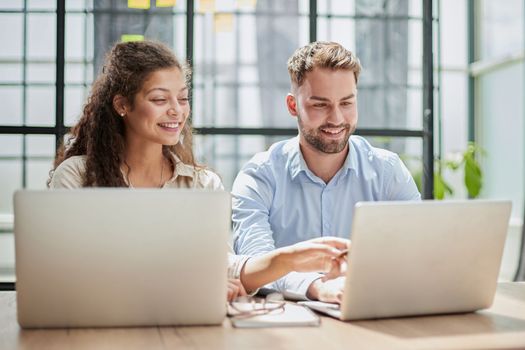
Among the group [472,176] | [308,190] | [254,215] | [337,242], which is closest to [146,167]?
[254,215]

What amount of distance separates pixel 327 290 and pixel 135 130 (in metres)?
0.89

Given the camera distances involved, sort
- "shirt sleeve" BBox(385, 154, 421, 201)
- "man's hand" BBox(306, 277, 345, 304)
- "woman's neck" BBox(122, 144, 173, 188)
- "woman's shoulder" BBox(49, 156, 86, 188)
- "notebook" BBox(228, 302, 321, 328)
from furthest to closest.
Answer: "shirt sleeve" BBox(385, 154, 421, 201), "woman's neck" BBox(122, 144, 173, 188), "woman's shoulder" BBox(49, 156, 86, 188), "man's hand" BBox(306, 277, 345, 304), "notebook" BBox(228, 302, 321, 328)

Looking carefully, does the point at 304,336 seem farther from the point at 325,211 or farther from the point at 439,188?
the point at 439,188

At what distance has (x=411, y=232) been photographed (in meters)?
1.35

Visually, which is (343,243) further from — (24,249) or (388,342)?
(24,249)

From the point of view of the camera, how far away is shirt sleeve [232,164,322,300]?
1.90 metres

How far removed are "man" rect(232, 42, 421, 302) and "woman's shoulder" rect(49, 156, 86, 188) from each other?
47 centimetres

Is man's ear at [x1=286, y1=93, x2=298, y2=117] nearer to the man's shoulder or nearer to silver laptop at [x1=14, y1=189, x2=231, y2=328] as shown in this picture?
the man's shoulder

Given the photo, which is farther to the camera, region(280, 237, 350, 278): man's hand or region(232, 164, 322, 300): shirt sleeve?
region(232, 164, 322, 300): shirt sleeve

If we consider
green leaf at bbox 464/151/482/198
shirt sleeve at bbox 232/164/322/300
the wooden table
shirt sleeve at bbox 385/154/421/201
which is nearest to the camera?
the wooden table

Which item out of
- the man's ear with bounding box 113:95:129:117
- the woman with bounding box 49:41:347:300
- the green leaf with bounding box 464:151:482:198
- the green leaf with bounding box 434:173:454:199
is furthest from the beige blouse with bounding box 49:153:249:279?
the green leaf with bounding box 464:151:482:198

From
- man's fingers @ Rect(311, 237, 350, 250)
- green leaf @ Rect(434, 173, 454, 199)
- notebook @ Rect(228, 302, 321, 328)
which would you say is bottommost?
notebook @ Rect(228, 302, 321, 328)

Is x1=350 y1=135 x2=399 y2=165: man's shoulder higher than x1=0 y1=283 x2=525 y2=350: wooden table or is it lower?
higher

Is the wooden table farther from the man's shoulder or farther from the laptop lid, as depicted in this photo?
the man's shoulder
